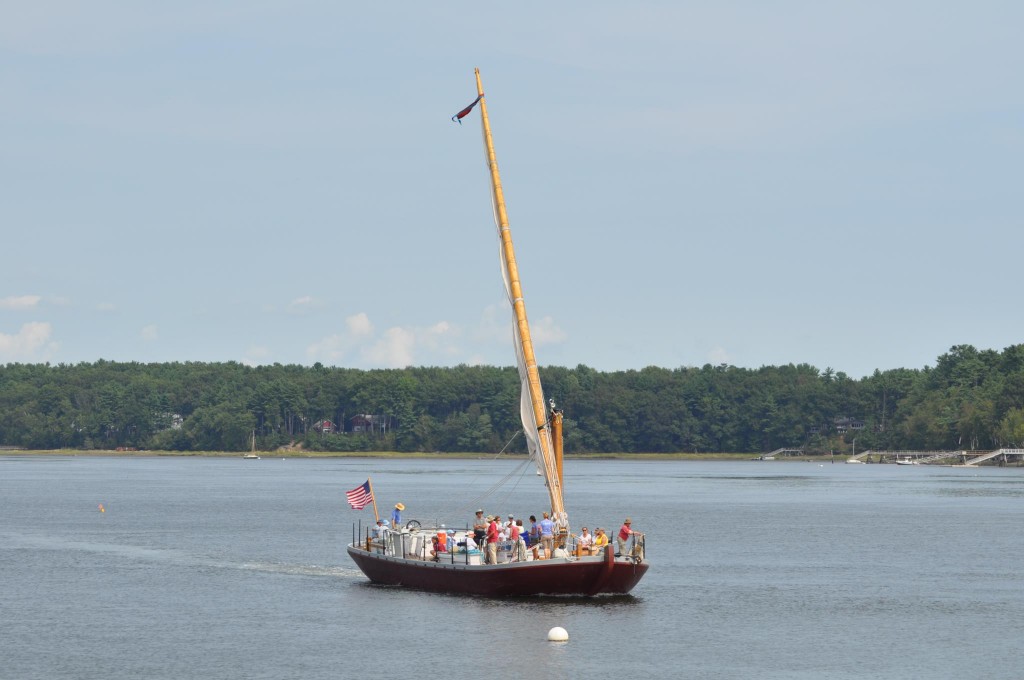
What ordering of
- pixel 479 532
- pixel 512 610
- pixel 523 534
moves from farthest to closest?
1. pixel 479 532
2. pixel 523 534
3. pixel 512 610

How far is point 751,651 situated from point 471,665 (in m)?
9.58

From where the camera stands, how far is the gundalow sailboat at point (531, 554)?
56.8m

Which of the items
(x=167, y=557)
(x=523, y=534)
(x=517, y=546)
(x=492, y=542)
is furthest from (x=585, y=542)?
(x=167, y=557)

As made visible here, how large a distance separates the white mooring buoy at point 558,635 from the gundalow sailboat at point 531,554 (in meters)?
5.71

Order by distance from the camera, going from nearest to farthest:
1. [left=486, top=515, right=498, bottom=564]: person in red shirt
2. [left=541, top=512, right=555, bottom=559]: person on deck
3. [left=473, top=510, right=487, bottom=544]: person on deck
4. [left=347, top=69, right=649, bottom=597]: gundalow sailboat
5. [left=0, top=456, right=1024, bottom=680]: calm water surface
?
[left=0, top=456, right=1024, bottom=680]: calm water surface, [left=347, top=69, right=649, bottom=597]: gundalow sailboat, [left=541, top=512, right=555, bottom=559]: person on deck, [left=486, top=515, right=498, bottom=564]: person in red shirt, [left=473, top=510, right=487, bottom=544]: person on deck

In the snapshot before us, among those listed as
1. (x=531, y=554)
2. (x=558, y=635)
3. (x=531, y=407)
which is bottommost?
(x=558, y=635)

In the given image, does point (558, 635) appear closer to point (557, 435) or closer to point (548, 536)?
point (548, 536)

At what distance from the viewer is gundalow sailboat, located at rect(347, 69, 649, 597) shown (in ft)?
186

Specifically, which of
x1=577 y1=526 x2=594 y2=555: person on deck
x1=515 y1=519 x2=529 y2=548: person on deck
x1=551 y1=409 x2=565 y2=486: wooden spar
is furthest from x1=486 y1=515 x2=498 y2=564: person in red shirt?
x1=577 y1=526 x2=594 y2=555: person on deck

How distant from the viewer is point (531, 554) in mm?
57438

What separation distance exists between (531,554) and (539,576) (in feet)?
3.33

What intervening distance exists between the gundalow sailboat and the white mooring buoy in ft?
18.7

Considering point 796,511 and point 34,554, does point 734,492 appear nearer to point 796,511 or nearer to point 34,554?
point 796,511

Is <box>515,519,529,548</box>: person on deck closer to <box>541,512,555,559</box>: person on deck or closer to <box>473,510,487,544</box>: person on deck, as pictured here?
<box>541,512,555,559</box>: person on deck
